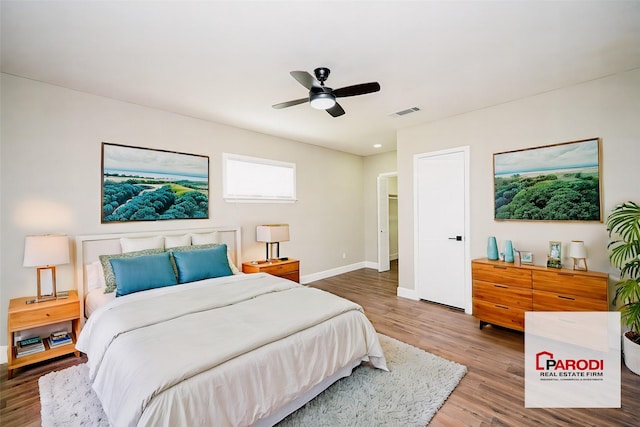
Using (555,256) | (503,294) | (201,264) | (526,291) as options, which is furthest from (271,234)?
(555,256)

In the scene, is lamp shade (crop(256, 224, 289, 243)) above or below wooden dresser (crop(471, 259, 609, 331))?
above

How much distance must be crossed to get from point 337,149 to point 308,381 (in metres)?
4.90

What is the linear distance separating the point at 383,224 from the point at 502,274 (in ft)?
11.4

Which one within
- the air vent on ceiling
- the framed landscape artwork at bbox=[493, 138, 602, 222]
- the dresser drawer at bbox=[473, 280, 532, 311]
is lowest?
the dresser drawer at bbox=[473, 280, 532, 311]

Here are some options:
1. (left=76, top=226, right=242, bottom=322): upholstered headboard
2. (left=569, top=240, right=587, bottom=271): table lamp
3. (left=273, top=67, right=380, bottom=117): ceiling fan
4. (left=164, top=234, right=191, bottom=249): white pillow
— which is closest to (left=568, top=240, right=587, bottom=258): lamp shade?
(left=569, top=240, right=587, bottom=271): table lamp

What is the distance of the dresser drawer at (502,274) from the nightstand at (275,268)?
2.55m

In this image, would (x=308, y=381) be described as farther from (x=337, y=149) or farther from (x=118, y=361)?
(x=337, y=149)

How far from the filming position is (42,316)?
2.57m

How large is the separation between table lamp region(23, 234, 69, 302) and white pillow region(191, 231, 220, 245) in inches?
50.0

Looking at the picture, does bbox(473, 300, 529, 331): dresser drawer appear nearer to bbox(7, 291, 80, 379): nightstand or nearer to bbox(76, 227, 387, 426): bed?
bbox(76, 227, 387, 426): bed

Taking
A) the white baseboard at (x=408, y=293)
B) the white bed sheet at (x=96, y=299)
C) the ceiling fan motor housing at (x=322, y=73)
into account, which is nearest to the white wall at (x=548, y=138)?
→ the white baseboard at (x=408, y=293)

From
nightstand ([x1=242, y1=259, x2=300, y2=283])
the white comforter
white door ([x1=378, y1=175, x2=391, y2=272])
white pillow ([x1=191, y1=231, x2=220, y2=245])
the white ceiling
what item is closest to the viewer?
the white comforter

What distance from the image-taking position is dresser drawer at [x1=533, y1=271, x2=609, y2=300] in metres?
2.64

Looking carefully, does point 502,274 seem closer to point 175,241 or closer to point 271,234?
point 271,234
